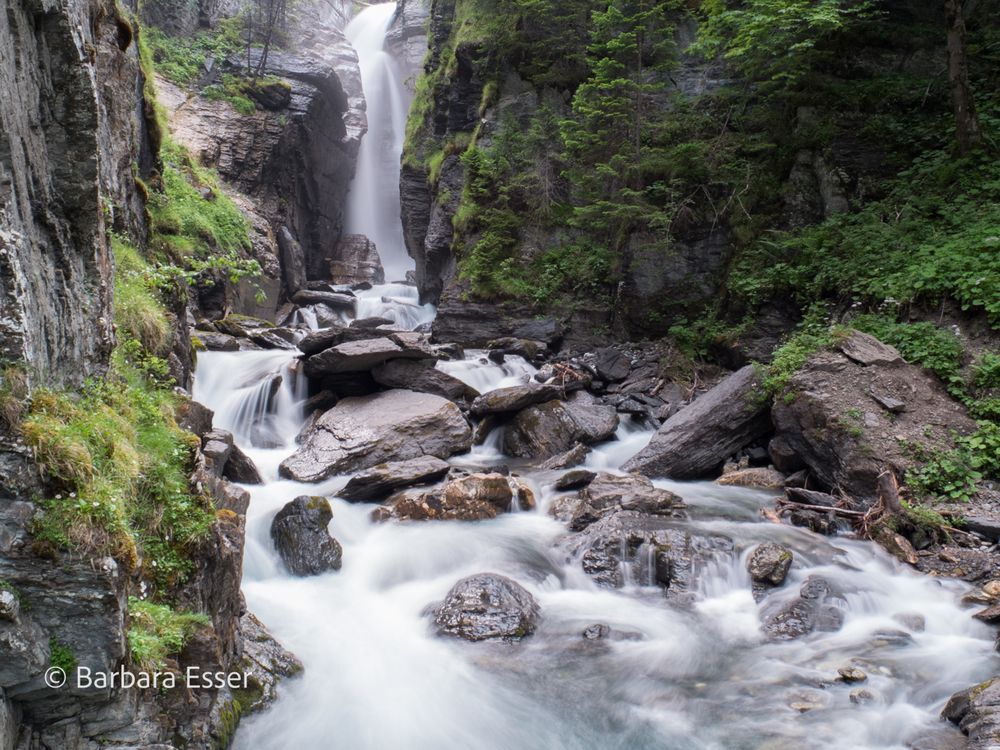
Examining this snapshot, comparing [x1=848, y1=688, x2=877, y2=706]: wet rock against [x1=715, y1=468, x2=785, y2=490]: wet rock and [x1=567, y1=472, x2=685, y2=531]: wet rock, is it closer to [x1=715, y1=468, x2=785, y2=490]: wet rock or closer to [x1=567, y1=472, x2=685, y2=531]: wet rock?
[x1=567, y1=472, x2=685, y2=531]: wet rock

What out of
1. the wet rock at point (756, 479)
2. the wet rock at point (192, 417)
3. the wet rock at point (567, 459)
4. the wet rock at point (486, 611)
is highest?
the wet rock at point (192, 417)

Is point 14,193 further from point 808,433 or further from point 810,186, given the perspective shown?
point 810,186

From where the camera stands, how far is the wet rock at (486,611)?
19.6ft

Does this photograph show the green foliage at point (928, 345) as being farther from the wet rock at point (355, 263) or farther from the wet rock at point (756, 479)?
the wet rock at point (355, 263)

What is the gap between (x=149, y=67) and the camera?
13.9 metres

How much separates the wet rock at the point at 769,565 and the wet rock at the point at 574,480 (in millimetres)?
2909

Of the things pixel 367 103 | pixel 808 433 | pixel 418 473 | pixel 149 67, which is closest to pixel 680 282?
pixel 808 433

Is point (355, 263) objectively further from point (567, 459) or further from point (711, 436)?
point (711, 436)

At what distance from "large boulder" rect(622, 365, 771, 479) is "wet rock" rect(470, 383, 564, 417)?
243 centimetres

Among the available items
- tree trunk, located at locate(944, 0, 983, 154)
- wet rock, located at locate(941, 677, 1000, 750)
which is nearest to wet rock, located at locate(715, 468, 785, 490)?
wet rock, located at locate(941, 677, 1000, 750)

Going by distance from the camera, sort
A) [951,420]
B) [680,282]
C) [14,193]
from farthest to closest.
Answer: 1. [680,282]
2. [951,420]
3. [14,193]

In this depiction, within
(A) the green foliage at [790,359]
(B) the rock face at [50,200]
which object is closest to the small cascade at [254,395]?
(B) the rock face at [50,200]

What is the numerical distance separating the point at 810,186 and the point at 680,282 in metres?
3.41

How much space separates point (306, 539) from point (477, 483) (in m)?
2.50
